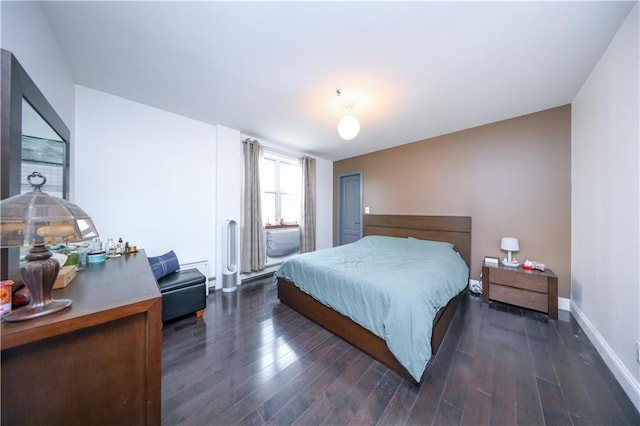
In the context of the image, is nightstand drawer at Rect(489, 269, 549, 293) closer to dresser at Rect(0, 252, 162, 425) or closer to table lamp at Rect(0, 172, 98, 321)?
dresser at Rect(0, 252, 162, 425)

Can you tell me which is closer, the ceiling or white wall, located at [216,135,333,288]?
the ceiling

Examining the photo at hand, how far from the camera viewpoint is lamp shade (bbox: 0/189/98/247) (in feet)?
2.27

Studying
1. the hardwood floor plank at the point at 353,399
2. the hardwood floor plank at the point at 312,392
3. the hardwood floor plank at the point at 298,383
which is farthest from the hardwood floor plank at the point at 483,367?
the hardwood floor plank at the point at 298,383

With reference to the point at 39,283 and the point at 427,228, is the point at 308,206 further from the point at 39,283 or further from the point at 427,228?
the point at 39,283

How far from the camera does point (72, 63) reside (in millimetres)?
1864

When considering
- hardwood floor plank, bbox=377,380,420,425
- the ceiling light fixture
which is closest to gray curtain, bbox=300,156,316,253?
the ceiling light fixture

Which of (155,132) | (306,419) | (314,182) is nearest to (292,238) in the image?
(314,182)

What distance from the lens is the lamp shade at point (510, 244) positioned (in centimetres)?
265

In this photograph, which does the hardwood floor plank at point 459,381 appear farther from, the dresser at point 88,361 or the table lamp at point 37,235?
the table lamp at point 37,235

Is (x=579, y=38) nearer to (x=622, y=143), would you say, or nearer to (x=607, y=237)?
(x=622, y=143)

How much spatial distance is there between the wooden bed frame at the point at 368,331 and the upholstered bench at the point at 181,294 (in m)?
0.93

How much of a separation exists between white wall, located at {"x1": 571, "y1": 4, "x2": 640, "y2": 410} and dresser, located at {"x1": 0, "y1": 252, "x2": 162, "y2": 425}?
9.07ft

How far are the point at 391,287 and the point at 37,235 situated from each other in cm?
191

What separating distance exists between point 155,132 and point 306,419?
11.1 feet
